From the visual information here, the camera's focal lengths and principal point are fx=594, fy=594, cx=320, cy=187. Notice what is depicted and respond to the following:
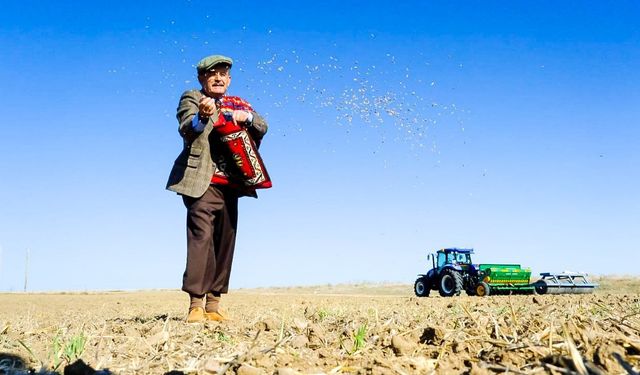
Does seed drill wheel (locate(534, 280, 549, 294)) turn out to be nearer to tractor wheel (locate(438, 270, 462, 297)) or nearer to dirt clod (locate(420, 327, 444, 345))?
tractor wheel (locate(438, 270, 462, 297))

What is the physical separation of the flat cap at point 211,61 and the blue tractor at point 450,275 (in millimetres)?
14265

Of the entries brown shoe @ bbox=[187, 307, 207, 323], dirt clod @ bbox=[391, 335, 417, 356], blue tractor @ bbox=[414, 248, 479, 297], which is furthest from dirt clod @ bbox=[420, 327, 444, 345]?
blue tractor @ bbox=[414, 248, 479, 297]

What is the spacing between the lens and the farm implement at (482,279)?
1831 centimetres

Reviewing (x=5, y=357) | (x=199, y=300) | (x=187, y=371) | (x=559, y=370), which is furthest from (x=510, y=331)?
(x=199, y=300)

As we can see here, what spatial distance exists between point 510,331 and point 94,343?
2.04 metres

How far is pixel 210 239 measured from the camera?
4789 mm

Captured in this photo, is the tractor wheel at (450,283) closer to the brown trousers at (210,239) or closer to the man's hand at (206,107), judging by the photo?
the brown trousers at (210,239)

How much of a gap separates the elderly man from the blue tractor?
13776mm

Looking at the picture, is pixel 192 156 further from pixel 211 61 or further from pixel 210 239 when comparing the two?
pixel 211 61

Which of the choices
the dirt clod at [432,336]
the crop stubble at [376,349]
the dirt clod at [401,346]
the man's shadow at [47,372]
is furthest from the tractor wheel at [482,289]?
the man's shadow at [47,372]

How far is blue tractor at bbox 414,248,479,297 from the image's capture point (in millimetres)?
18297

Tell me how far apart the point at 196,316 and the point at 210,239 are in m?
0.67

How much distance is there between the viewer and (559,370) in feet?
5.69

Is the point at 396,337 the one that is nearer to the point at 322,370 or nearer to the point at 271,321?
the point at 322,370
